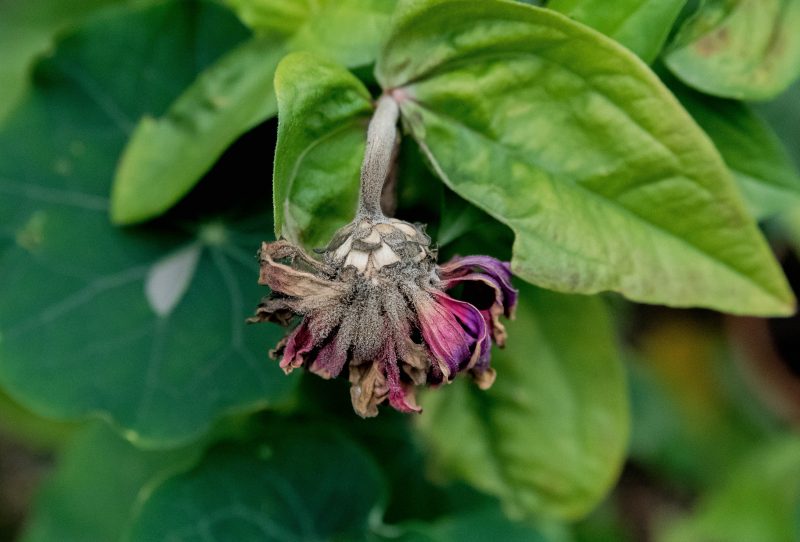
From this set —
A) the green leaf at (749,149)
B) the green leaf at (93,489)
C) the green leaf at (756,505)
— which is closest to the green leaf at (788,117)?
the green leaf at (756,505)

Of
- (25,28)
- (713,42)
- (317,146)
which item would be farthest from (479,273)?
(25,28)

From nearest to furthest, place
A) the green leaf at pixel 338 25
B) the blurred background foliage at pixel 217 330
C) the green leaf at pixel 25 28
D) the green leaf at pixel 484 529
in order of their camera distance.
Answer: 1. the green leaf at pixel 338 25
2. the blurred background foliage at pixel 217 330
3. the green leaf at pixel 484 529
4. the green leaf at pixel 25 28

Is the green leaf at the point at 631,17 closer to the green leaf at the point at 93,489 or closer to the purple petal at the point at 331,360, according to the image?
the purple petal at the point at 331,360

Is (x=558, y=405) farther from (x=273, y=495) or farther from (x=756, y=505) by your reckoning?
(x=756, y=505)

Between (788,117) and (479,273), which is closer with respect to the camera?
(479,273)

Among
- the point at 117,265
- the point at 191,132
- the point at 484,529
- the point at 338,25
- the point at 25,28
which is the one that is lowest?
the point at 484,529

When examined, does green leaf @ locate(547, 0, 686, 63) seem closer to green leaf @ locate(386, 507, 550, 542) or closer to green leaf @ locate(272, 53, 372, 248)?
green leaf @ locate(272, 53, 372, 248)
